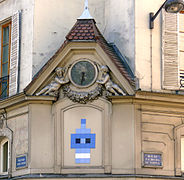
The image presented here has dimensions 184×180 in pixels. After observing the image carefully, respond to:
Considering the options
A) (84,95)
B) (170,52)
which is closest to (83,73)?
(84,95)

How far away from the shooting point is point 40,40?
22766 millimetres

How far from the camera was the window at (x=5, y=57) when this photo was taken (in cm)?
2377

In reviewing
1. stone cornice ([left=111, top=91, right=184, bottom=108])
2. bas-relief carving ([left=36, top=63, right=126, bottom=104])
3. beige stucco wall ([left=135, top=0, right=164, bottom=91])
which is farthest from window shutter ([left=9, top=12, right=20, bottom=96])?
beige stucco wall ([left=135, top=0, right=164, bottom=91])

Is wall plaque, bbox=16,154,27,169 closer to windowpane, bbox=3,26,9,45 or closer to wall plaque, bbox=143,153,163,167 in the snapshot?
wall plaque, bbox=143,153,163,167

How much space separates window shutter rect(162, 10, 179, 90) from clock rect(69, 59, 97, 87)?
2118 millimetres

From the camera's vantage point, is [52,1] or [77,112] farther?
[52,1]

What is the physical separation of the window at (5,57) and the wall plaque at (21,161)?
2499 millimetres

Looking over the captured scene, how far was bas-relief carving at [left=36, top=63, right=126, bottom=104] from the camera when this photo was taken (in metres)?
21.4

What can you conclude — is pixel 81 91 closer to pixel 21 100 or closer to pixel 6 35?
pixel 21 100

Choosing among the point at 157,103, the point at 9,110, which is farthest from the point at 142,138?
the point at 9,110

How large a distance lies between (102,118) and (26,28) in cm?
389

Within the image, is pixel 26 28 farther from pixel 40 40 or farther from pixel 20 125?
pixel 20 125

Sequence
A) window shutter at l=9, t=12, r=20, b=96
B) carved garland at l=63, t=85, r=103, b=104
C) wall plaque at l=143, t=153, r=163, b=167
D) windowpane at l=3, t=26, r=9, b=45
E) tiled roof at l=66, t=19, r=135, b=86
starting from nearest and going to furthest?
wall plaque at l=143, t=153, r=163, b=167
carved garland at l=63, t=85, r=103, b=104
tiled roof at l=66, t=19, r=135, b=86
window shutter at l=9, t=12, r=20, b=96
windowpane at l=3, t=26, r=9, b=45

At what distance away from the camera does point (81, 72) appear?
21.7 m
